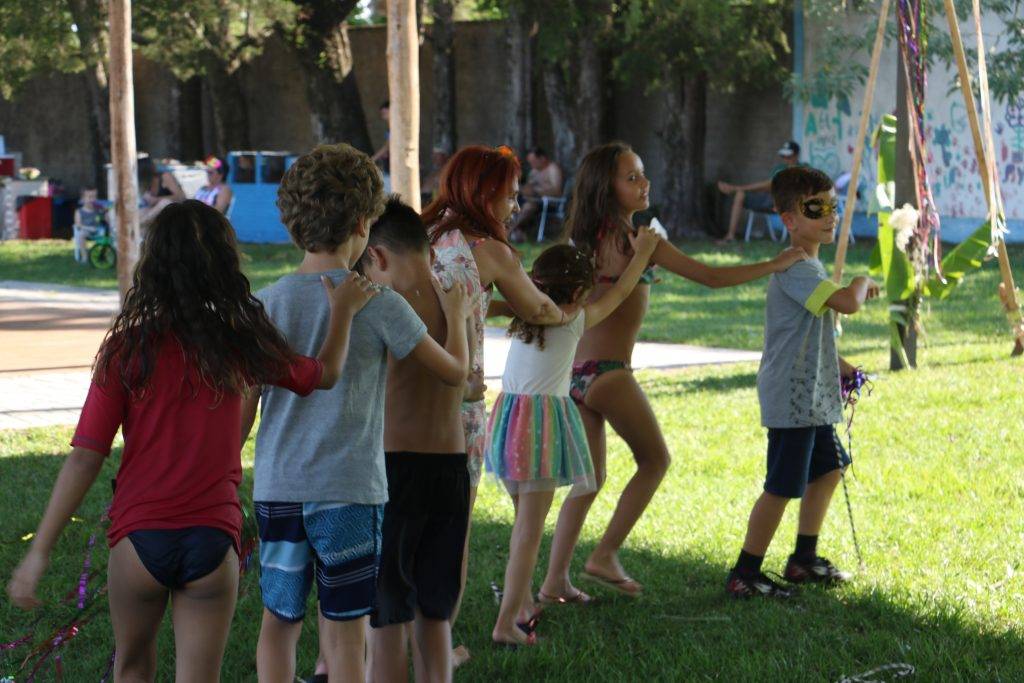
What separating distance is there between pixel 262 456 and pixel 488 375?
704 cm

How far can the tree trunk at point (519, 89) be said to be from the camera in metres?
22.5

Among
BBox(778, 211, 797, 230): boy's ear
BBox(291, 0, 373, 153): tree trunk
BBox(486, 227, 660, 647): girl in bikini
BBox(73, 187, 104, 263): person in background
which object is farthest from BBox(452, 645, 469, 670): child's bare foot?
BBox(291, 0, 373, 153): tree trunk

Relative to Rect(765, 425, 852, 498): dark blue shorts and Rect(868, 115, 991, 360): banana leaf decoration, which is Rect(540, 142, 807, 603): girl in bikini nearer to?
Rect(765, 425, 852, 498): dark blue shorts

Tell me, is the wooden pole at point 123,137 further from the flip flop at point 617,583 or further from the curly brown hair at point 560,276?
Answer: the curly brown hair at point 560,276

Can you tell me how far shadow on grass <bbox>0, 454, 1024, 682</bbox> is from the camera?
4379 mm

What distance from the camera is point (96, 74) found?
1102 inches

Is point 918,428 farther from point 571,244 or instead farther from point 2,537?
point 2,537

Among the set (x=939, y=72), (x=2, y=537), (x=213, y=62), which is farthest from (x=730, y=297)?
(x=213, y=62)

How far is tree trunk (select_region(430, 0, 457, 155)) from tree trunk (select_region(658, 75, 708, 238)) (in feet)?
12.1

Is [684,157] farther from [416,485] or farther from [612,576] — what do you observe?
[416,485]

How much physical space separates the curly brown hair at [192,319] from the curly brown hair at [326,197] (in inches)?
8.9

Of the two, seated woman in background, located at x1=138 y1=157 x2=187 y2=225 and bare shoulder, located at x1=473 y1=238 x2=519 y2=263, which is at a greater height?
bare shoulder, located at x1=473 y1=238 x2=519 y2=263

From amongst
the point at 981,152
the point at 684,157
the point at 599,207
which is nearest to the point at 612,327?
the point at 599,207

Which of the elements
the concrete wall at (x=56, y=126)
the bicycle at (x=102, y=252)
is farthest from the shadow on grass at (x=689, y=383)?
the concrete wall at (x=56, y=126)
